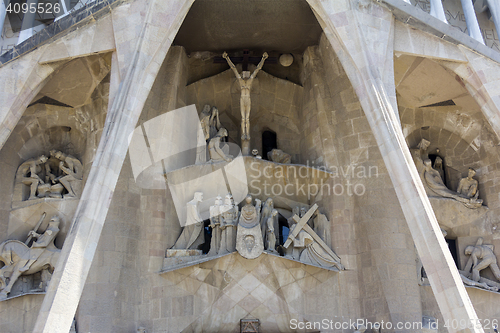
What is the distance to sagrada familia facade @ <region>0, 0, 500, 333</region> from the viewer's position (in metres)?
9.42

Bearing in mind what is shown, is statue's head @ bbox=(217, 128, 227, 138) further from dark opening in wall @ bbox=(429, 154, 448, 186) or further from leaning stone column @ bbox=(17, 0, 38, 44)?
dark opening in wall @ bbox=(429, 154, 448, 186)

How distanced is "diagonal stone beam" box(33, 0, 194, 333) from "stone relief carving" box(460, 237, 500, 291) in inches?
233

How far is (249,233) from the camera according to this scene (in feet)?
33.1

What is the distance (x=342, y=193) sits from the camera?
1077 cm

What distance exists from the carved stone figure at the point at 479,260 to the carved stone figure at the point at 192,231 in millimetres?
4525

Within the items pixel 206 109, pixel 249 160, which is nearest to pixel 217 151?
pixel 249 160

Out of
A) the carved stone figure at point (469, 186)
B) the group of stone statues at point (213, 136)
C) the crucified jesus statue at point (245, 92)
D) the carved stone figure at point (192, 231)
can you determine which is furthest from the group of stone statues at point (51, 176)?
the carved stone figure at point (469, 186)

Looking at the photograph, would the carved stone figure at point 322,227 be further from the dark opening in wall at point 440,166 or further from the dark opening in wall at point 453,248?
the dark opening in wall at point 440,166

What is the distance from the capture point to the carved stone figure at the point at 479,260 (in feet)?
33.7

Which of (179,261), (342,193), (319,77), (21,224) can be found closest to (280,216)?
(342,193)

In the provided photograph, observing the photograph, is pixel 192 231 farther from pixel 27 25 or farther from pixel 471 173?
pixel 471 173

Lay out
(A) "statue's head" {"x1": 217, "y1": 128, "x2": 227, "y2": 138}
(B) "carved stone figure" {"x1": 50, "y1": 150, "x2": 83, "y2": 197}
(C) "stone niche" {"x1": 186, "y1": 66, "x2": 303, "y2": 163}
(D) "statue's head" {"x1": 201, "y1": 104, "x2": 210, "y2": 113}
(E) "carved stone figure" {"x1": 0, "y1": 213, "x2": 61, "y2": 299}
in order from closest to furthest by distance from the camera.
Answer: (E) "carved stone figure" {"x1": 0, "y1": 213, "x2": 61, "y2": 299} → (B) "carved stone figure" {"x1": 50, "y1": 150, "x2": 83, "y2": 197} → (A) "statue's head" {"x1": 217, "y1": 128, "x2": 227, "y2": 138} → (D) "statue's head" {"x1": 201, "y1": 104, "x2": 210, "y2": 113} → (C) "stone niche" {"x1": 186, "y1": 66, "x2": 303, "y2": 163}

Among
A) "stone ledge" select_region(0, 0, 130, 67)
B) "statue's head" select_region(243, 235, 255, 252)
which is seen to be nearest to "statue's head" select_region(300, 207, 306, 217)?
"statue's head" select_region(243, 235, 255, 252)

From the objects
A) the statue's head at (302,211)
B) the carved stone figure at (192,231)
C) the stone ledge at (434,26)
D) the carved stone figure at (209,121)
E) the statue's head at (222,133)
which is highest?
the stone ledge at (434,26)
